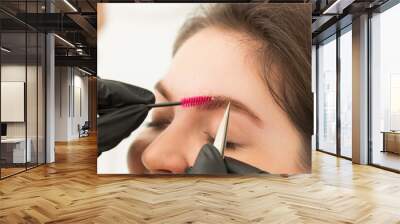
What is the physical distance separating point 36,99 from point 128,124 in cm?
265

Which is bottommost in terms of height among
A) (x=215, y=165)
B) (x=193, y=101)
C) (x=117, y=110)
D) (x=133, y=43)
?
(x=215, y=165)

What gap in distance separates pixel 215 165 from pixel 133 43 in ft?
8.21

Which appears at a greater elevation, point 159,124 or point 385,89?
point 385,89

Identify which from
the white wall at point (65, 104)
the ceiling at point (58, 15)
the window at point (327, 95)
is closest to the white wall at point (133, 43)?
the ceiling at point (58, 15)

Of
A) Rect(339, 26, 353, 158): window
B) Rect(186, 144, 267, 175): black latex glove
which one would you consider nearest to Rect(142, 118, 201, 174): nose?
Rect(186, 144, 267, 175): black latex glove

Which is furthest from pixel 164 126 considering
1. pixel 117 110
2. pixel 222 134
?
pixel 222 134

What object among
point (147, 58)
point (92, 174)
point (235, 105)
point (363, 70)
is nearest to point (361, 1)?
point (363, 70)

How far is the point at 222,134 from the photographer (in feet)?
20.9

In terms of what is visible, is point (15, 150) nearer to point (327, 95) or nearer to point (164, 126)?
point (164, 126)

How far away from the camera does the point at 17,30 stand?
693 centimetres

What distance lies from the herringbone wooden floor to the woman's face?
342 millimetres

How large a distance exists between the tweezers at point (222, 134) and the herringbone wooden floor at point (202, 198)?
545 mm

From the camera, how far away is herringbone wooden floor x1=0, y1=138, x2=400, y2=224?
4039 millimetres

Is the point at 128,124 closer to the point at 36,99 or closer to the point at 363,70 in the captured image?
the point at 36,99
